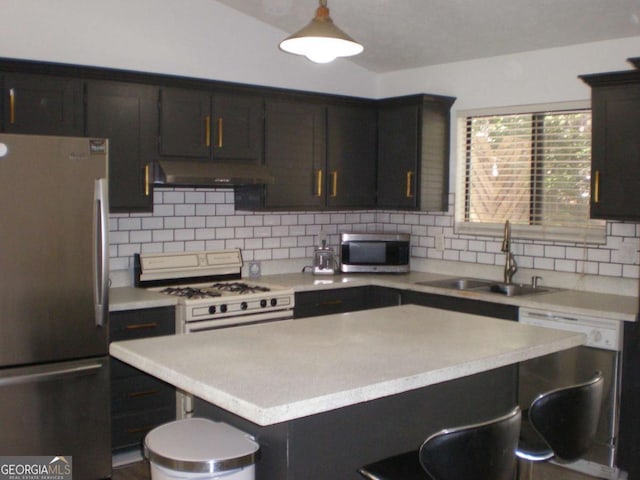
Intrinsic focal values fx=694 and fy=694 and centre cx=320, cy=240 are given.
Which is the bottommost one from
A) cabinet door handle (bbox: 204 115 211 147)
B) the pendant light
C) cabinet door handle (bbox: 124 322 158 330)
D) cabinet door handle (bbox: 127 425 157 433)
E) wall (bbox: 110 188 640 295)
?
cabinet door handle (bbox: 127 425 157 433)

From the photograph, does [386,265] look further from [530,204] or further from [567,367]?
[567,367]

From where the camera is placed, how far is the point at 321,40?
2604 mm

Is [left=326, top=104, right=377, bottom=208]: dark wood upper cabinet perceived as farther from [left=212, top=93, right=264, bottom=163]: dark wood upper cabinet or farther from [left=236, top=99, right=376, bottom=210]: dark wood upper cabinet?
[left=212, top=93, right=264, bottom=163]: dark wood upper cabinet

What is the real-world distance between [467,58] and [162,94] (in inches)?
84.7

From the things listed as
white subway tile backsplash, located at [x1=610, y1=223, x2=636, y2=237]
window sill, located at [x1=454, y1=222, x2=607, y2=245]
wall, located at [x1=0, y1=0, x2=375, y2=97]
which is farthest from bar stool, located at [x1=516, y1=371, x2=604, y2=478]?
wall, located at [x1=0, y1=0, x2=375, y2=97]

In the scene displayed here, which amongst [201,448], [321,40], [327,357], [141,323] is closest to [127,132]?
[141,323]

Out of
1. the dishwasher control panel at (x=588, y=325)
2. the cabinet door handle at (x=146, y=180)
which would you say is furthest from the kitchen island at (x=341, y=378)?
Result: the cabinet door handle at (x=146, y=180)

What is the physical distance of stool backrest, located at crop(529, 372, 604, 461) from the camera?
222 cm

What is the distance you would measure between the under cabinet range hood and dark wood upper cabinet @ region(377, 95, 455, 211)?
1.06 meters

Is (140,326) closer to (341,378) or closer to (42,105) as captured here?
(42,105)

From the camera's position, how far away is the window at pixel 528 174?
4.40 metres

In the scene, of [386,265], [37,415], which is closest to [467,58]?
[386,265]

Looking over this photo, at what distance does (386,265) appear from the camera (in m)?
5.12

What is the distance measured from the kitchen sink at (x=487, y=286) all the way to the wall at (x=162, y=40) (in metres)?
1.70
